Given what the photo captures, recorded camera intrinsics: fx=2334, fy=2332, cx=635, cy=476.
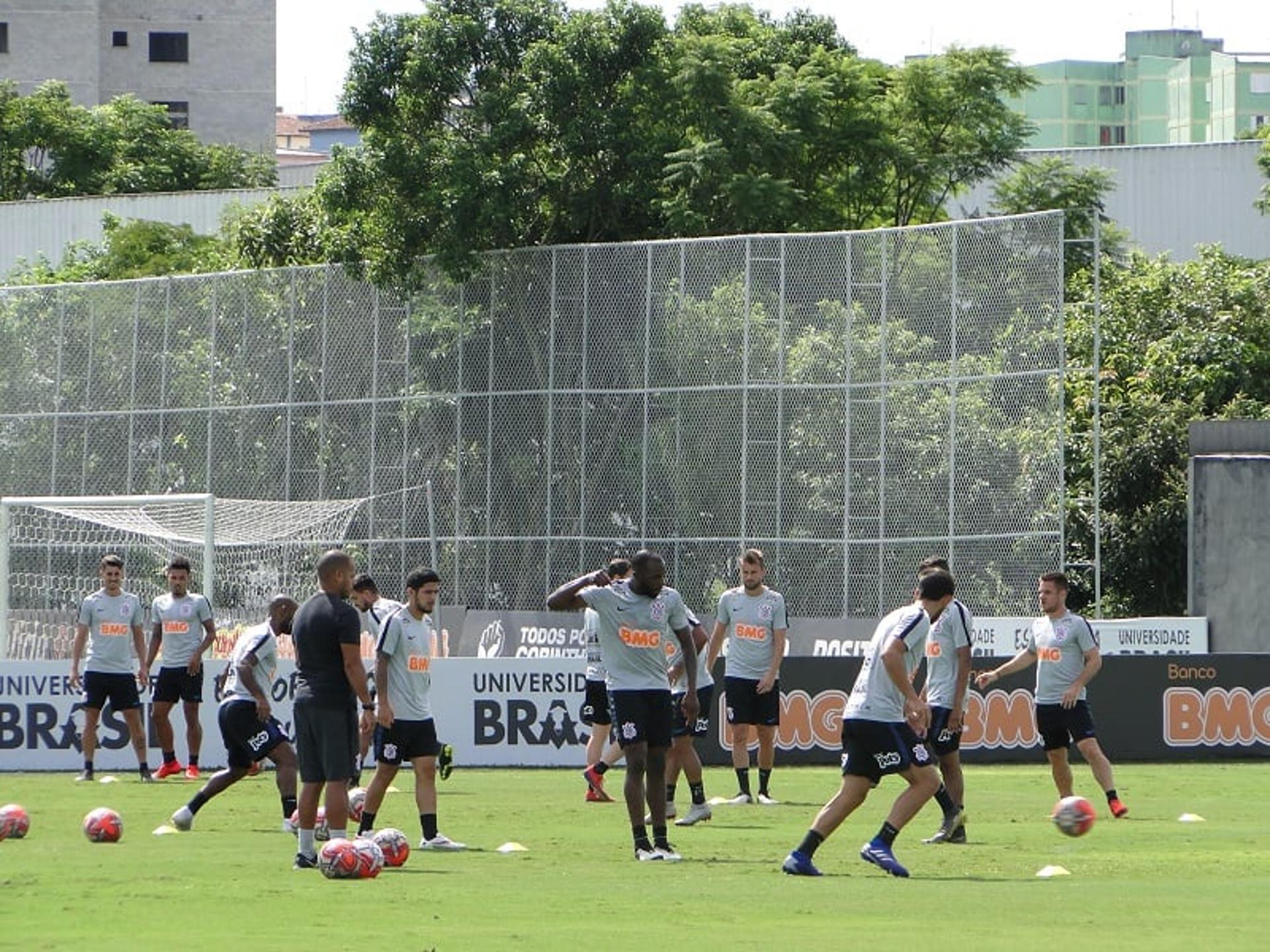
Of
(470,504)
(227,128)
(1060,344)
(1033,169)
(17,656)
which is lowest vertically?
Answer: (17,656)

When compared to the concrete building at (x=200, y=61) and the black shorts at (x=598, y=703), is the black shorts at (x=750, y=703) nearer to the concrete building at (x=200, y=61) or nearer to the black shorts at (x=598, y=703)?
the black shorts at (x=598, y=703)

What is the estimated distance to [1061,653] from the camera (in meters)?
17.7

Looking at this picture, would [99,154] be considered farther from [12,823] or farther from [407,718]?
[407,718]

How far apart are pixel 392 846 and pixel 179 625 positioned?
30.2ft

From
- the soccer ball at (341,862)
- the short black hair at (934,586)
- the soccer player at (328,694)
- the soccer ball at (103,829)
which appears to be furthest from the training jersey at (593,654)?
the soccer ball at (341,862)

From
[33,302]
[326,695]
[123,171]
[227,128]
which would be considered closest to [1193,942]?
[326,695]

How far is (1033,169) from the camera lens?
41.6m

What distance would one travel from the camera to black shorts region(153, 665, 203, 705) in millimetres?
22250

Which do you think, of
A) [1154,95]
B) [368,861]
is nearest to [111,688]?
[368,861]

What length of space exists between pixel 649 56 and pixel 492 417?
6.93 metres

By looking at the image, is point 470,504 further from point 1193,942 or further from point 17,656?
point 1193,942

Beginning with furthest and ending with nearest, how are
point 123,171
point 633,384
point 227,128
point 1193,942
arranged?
point 227,128 → point 123,171 → point 633,384 → point 1193,942

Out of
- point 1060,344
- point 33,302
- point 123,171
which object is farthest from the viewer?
point 123,171

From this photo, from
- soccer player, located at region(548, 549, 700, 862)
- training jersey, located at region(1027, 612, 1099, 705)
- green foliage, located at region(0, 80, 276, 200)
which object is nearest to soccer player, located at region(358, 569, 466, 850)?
soccer player, located at region(548, 549, 700, 862)
